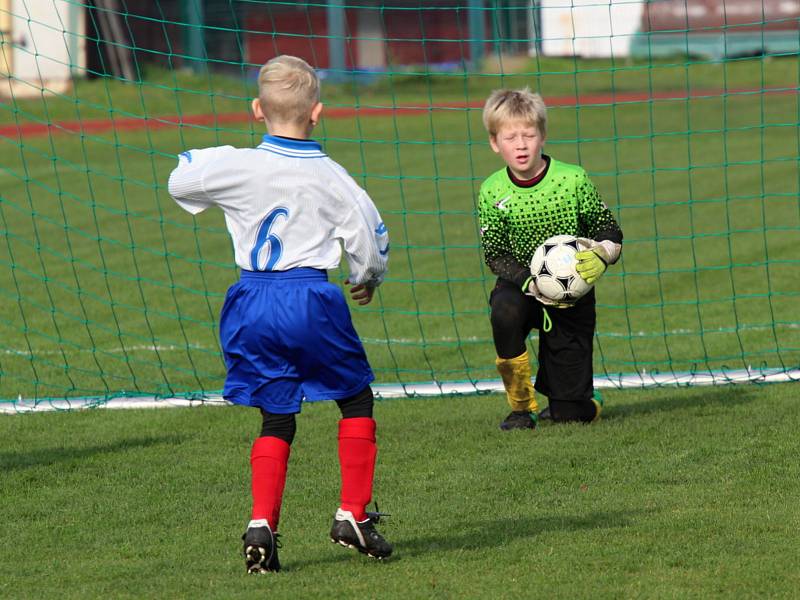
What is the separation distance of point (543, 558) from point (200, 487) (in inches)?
67.4

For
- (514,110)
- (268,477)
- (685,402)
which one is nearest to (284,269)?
(268,477)

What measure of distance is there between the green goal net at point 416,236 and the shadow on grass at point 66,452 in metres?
0.89

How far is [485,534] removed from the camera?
4.52 m

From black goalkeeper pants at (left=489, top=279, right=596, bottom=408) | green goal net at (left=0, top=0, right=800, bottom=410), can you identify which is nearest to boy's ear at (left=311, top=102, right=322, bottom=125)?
black goalkeeper pants at (left=489, top=279, right=596, bottom=408)

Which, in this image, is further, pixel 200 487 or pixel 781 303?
pixel 781 303

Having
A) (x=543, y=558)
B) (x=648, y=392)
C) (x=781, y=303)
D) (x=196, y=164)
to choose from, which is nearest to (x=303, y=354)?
(x=196, y=164)

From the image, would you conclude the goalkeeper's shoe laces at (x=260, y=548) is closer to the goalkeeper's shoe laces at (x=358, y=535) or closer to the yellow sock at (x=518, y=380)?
the goalkeeper's shoe laces at (x=358, y=535)

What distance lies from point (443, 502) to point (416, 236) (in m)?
9.04

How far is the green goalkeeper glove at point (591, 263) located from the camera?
5883 mm

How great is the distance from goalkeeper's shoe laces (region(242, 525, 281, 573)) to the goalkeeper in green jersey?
237cm

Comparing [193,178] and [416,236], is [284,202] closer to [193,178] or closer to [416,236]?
[193,178]

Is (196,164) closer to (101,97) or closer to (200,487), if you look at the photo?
(200,487)

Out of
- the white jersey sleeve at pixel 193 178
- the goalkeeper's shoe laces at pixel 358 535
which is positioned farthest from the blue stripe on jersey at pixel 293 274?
the goalkeeper's shoe laces at pixel 358 535

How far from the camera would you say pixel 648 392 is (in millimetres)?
7121
